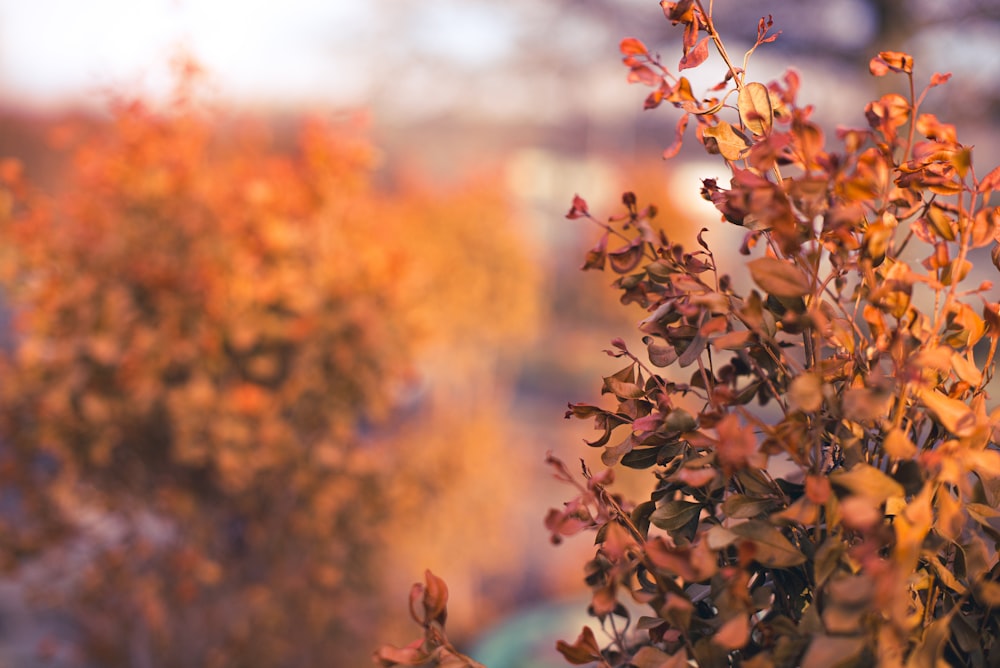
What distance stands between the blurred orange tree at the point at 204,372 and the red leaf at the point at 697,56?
1961 millimetres

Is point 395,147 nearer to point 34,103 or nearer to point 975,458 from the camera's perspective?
point 975,458

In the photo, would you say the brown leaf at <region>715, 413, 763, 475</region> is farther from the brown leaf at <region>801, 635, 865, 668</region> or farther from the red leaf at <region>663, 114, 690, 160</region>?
the red leaf at <region>663, 114, 690, 160</region>

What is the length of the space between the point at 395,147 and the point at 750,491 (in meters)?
11.3

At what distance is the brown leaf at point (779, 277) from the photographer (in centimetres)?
82

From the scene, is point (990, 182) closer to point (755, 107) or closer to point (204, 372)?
point (755, 107)

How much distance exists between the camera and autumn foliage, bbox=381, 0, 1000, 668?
785 millimetres

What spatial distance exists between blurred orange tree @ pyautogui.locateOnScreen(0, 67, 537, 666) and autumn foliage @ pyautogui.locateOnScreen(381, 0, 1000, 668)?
1873mm

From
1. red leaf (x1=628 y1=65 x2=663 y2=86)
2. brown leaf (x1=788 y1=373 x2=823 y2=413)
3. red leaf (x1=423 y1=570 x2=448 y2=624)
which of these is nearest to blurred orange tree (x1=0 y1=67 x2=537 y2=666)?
red leaf (x1=423 y1=570 x2=448 y2=624)

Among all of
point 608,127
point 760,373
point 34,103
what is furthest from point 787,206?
point 34,103

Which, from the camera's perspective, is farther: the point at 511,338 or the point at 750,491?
the point at 511,338

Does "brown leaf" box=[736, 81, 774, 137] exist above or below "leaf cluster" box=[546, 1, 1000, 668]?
above

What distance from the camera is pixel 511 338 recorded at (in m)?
8.15

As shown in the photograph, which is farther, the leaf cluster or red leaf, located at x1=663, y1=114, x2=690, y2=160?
red leaf, located at x1=663, y1=114, x2=690, y2=160

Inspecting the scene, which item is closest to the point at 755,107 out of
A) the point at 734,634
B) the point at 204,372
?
the point at 734,634
